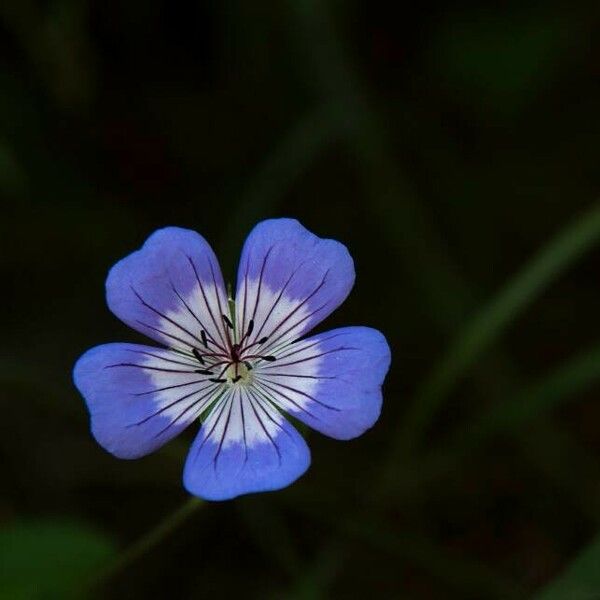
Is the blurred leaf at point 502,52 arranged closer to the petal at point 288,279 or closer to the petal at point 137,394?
the petal at point 288,279

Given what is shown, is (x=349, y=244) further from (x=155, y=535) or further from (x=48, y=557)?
(x=155, y=535)

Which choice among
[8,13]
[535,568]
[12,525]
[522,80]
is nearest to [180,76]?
[8,13]

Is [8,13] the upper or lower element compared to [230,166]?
upper

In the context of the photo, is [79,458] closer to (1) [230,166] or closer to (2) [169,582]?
(2) [169,582]

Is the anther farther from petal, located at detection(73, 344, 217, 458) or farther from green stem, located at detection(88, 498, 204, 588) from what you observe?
green stem, located at detection(88, 498, 204, 588)

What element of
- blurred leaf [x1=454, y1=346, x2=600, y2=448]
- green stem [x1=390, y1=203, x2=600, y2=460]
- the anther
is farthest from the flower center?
blurred leaf [x1=454, y1=346, x2=600, y2=448]
